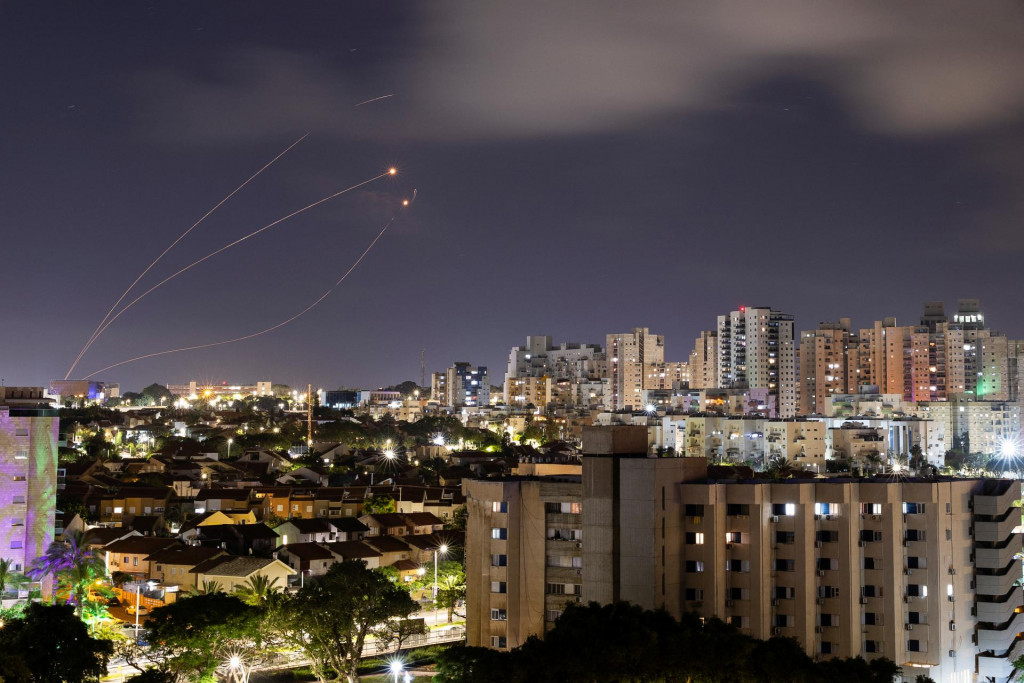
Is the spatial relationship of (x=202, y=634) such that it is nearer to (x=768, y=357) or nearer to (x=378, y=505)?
(x=378, y=505)

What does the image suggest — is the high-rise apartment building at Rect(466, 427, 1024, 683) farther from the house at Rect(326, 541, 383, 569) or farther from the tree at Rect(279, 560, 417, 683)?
the house at Rect(326, 541, 383, 569)

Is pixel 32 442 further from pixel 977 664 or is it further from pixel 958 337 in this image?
pixel 958 337

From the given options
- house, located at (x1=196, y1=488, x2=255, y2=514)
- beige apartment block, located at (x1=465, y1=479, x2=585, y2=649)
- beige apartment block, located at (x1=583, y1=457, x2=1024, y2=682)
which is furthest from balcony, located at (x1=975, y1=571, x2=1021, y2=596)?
house, located at (x1=196, y1=488, x2=255, y2=514)

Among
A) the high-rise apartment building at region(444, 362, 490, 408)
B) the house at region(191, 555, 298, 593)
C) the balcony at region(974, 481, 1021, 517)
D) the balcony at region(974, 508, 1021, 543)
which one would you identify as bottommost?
the house at region(191, 555, 298, 593)

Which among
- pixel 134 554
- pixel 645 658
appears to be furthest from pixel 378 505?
pixel 645 658

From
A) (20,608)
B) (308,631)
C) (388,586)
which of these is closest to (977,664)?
(388,586)

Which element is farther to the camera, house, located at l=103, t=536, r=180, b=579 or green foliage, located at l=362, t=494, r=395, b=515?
green foliage, located at l=362, t=494, r=395, b=515
